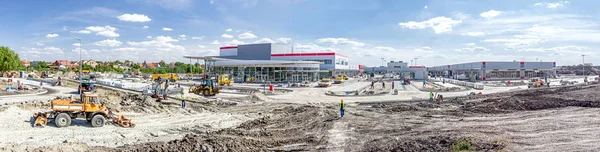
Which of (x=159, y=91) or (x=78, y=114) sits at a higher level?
(x=159, y=91)

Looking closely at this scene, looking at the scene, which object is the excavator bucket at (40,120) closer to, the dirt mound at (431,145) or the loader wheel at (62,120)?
the loader wheel at (62,120)

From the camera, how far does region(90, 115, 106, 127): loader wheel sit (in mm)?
17641

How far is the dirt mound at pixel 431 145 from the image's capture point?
40.5ft

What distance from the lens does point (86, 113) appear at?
17844 mm

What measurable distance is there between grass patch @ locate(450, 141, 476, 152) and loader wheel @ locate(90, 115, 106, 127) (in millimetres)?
15946

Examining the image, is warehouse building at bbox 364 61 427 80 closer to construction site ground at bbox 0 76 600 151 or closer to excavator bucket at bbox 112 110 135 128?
construction site ground at bbox 0 76 600 151

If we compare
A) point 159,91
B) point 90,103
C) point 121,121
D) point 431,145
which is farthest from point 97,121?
point 431,145

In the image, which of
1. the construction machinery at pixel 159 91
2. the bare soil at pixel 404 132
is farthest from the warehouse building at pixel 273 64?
the bare soil at pixel 404 132

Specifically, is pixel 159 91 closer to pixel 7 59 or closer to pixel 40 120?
pixel 40 120

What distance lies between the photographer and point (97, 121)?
17.8 meters

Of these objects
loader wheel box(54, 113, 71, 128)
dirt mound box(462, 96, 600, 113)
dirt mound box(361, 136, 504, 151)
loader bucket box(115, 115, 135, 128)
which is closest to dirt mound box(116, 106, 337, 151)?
dirt mound box(361, 136, 504, 151)

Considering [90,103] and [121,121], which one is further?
[121,121]

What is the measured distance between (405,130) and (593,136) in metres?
6.86

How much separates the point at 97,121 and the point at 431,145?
15485mm
